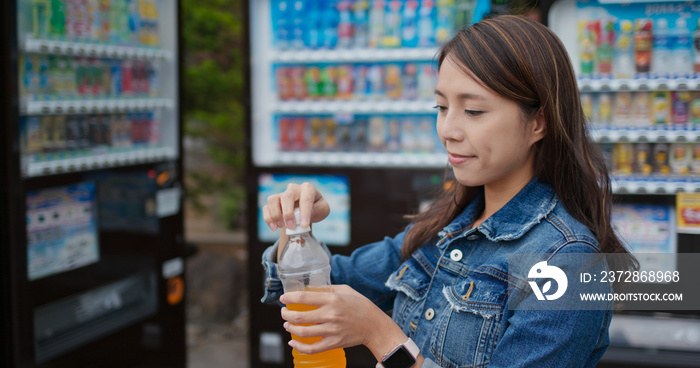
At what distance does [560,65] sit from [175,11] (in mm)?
3414

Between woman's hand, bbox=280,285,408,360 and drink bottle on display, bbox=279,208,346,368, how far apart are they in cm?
15

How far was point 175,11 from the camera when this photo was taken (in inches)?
166

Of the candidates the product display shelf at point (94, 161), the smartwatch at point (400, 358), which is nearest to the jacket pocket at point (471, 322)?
the smartwatch at point (400, 358)

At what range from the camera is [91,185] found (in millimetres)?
3684

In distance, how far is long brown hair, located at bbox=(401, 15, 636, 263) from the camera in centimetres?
131

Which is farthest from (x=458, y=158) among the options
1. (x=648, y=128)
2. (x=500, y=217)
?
(x=648, y=128)

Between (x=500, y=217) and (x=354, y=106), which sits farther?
(x=354, y=106)

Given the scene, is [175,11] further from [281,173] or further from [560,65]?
[560,65]

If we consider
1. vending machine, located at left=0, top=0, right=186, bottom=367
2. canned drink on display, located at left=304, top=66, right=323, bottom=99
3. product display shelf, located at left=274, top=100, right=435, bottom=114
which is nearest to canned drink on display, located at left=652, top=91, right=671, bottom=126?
product display shelf, located at left=274, top=100, right=435, bottom=114

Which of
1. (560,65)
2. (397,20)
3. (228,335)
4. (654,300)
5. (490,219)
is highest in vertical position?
(397,20)

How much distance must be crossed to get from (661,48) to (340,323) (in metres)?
2.77

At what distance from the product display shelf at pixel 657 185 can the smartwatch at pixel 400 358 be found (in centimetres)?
224

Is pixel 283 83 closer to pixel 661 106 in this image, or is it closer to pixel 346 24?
pixel 346 24

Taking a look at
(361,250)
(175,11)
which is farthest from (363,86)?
(361,250)
